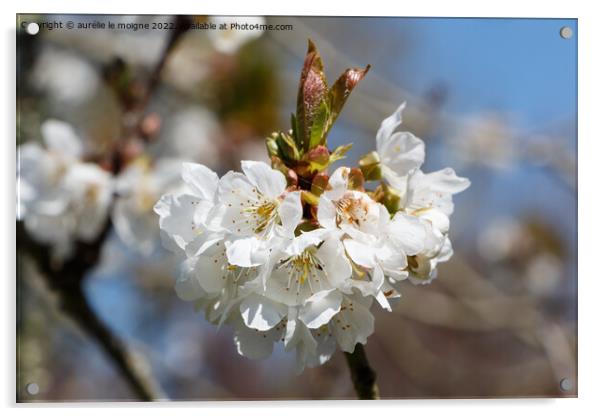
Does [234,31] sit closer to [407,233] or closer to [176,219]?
[176,219]

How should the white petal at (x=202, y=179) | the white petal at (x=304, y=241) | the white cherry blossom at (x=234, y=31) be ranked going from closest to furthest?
the white petal at (x=304, y=241) → the white petal at (x=202, y=179) → the white cherry blossom at (x=234, y=31)

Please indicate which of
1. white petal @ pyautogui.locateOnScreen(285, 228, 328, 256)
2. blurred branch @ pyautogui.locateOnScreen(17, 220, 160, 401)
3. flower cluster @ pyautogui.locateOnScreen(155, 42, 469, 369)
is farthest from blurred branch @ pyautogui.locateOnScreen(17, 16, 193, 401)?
white petal @ pyautogui.locateOnScreen(285, 228, 328, 256)

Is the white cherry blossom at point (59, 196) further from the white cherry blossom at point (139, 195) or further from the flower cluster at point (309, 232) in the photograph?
the flower cluster at point (309, 232)

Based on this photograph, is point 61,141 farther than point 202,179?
Yes

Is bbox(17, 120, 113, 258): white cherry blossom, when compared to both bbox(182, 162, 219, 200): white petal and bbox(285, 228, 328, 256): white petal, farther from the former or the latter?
bbox(285, 228, 328, 256): white petal

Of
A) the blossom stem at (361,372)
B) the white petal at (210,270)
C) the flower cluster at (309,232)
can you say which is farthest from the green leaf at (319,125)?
the blossom stem at (361,372)

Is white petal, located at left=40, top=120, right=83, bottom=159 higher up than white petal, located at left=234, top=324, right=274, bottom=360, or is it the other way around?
white petal, located at left=40, top=120, right=83, bottom=159
